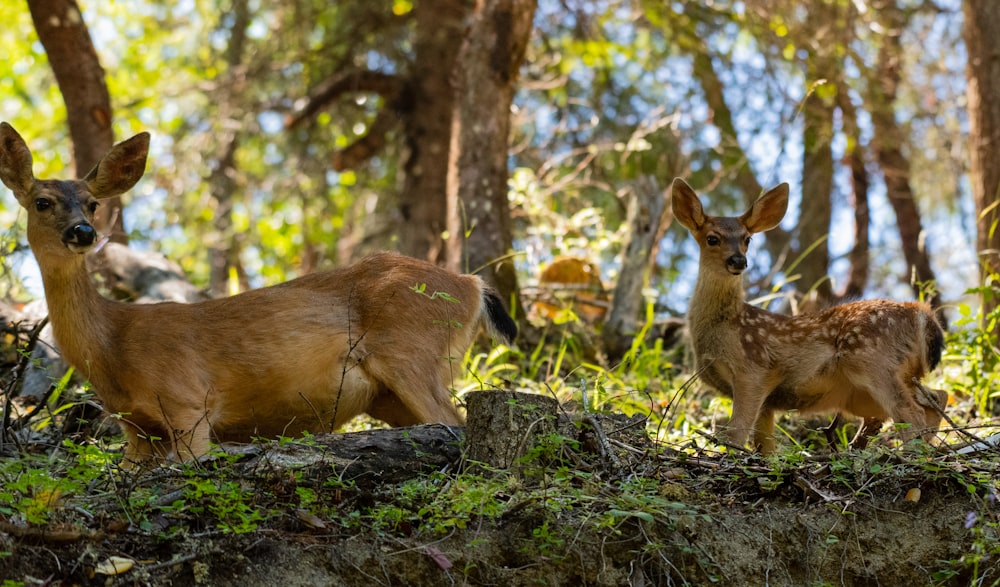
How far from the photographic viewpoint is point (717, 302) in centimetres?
680

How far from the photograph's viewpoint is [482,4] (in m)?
9.62

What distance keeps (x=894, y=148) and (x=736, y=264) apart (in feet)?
28.8

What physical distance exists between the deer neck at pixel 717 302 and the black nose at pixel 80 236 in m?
3.57

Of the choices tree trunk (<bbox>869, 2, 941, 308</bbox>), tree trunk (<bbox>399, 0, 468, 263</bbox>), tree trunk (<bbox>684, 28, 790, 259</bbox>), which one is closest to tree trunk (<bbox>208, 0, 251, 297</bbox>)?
tree trunk (<bbox>399, 0, 468, 263</bbox>)

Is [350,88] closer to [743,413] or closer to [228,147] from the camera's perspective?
[228,147]

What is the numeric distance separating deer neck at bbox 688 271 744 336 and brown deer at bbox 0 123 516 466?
1185mm

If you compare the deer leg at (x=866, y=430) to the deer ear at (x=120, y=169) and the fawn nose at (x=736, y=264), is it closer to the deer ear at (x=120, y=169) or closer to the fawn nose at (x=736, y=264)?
the fawn nose at (x=736, y=264)

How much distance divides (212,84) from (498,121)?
243 inches

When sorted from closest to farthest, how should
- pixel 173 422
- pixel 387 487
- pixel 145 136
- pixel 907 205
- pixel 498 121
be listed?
1. pixel 387 487
2. pixel 173 422
3. pixel 145 136
4. pixel 498 121
5. pixel 907 205

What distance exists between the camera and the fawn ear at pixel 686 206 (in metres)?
7.07

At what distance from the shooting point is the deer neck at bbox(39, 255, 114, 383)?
5.79m

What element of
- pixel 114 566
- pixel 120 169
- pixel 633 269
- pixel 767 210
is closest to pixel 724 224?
pixel 767 210

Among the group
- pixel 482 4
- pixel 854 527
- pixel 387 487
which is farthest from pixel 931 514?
pixel 482 4

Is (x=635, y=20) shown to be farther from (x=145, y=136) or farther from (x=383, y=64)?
(x=145, y=136)
